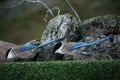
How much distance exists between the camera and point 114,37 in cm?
702

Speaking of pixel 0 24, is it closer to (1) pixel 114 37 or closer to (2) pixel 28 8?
(2) pixel 28 8

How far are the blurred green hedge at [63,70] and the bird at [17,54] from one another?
769 millimetres

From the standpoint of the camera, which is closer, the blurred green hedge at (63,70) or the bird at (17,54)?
the blurred green hedge at (63,70)

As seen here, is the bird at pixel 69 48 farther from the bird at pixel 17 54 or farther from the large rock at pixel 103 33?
the bird at pixel 17 54

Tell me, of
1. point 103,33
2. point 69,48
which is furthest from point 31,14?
point 69,48

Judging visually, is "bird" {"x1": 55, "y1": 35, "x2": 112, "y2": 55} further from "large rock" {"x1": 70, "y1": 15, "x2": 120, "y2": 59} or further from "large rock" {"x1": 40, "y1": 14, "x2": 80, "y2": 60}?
"large rock" {"x1": 40, "y1": 14, "x2": 80, "y2": 60}

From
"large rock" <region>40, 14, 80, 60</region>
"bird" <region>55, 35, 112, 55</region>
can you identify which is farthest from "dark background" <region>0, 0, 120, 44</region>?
"bird" <region>55, 35, 112, 55</region>

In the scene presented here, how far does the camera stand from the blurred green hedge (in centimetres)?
542

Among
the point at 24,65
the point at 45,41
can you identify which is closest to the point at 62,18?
the point at 45,41

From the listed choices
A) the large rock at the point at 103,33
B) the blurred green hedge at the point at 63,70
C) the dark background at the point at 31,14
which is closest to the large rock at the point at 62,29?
the large rock at the point at 103,33

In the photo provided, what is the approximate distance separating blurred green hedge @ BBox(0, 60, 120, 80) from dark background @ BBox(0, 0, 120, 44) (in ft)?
16.5

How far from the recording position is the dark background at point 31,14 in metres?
10.6

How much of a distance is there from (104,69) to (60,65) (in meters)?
0.72

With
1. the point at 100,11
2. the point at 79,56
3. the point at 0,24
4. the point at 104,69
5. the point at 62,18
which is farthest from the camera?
the point at 0,24
